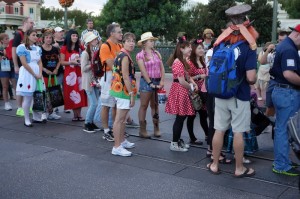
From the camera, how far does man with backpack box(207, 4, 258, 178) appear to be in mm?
4598

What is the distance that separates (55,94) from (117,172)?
3.84 meters

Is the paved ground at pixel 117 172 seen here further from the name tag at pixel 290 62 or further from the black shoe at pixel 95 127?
the name tag at pixel 290 62

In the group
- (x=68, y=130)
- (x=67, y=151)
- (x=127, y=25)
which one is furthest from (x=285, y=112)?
(x=127, y=25)

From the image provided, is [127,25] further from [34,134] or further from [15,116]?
[34,134]

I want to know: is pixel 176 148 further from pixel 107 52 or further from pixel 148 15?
pixel 148 15

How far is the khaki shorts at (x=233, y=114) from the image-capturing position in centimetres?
473

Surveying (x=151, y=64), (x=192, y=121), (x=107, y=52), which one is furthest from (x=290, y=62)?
(x=107, y=52)

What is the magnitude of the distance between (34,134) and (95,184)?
9.92 ft

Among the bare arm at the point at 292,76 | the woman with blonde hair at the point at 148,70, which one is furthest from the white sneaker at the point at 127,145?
the bare arm at the point at 292,76

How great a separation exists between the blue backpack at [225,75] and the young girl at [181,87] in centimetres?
107

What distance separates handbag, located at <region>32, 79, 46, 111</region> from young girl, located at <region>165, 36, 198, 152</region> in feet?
10.6

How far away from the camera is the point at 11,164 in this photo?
5.53 m

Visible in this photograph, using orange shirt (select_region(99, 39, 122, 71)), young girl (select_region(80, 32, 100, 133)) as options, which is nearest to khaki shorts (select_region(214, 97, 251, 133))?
orange shirt (select_region(99, 39, 122, 71))

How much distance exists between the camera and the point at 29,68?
306 inches
